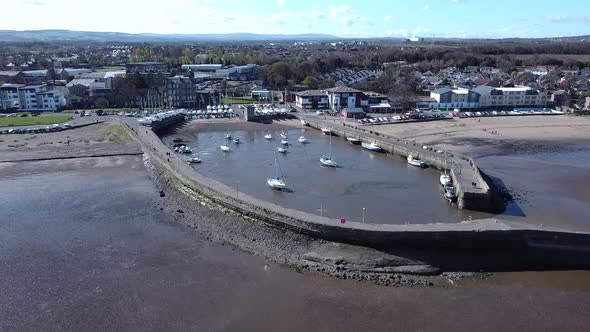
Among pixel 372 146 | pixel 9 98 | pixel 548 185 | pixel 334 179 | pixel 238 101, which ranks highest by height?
pixel 9 98

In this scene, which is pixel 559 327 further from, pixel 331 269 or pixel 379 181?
pixel 379 181

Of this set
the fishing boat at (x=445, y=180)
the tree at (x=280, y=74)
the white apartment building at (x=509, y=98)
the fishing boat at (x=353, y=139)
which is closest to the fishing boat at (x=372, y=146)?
the fishing boat at (x=353, y=139)

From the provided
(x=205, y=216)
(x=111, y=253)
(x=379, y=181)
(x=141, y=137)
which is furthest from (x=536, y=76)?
(x=111, y=253)

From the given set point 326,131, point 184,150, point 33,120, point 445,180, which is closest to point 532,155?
point 445,180

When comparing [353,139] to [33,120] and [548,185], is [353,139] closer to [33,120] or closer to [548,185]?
[548,185]

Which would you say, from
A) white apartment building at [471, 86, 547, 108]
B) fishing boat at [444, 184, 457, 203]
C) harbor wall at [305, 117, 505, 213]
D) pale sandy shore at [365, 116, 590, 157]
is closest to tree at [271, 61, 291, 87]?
harbor wall at [305, 117, 505, 213]

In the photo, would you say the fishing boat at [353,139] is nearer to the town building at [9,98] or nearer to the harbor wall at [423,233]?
the harbor wall at [423,233]

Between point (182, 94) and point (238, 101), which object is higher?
point (182, 94)

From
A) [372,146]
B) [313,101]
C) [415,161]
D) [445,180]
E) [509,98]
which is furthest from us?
[509,98]

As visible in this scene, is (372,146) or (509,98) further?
(509,98)
